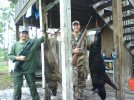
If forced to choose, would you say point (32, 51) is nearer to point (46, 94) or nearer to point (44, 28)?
point (44, 28)

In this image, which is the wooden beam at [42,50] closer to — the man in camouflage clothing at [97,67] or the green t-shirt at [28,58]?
the green t-shirt at [28,58]

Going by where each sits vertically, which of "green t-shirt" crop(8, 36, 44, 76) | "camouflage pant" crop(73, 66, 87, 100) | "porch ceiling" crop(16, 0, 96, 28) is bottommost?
"camouflage pant" crop(73, 66, 87, 100)

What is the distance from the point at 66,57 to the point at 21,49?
1.91 m

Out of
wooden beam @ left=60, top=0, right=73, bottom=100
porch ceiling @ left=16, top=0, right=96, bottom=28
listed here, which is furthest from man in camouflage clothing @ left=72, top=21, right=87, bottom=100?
porch ceiling @ left=16, top=0, right=96, bottom=28

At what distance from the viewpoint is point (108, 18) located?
847 centimetres

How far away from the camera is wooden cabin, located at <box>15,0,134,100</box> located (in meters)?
5.76

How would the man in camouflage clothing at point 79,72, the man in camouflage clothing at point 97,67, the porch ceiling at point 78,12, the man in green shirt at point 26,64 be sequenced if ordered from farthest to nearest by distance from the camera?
the porch ceiling at point 78,12 → the man in green shirt at point 26,64 → the man in camouflage clothing at point 79,72 → the man in camouflage clothing at point 97,67

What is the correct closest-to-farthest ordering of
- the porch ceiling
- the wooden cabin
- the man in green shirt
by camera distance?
1. the wooden cabin
2. the man in green shirt
3. the porch ceiling

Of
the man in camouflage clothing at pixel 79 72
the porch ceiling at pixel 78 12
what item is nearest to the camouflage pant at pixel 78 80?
the man in camouflage clothing at pixel 79 72

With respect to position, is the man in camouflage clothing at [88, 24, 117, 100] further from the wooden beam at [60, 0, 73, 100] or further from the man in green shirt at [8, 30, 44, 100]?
the man in green shirt at [8, 30, 44, 100]

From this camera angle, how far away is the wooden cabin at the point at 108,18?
18.9 ft

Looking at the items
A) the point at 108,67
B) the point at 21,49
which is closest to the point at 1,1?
the point at 108,67

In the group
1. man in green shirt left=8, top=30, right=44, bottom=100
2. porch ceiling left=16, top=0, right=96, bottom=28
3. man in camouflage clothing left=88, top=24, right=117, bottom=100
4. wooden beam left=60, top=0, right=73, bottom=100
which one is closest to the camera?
wooden beam left=60, top=0, right=73, bottom=100

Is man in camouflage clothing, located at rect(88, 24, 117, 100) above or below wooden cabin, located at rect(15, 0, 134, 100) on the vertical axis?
below
